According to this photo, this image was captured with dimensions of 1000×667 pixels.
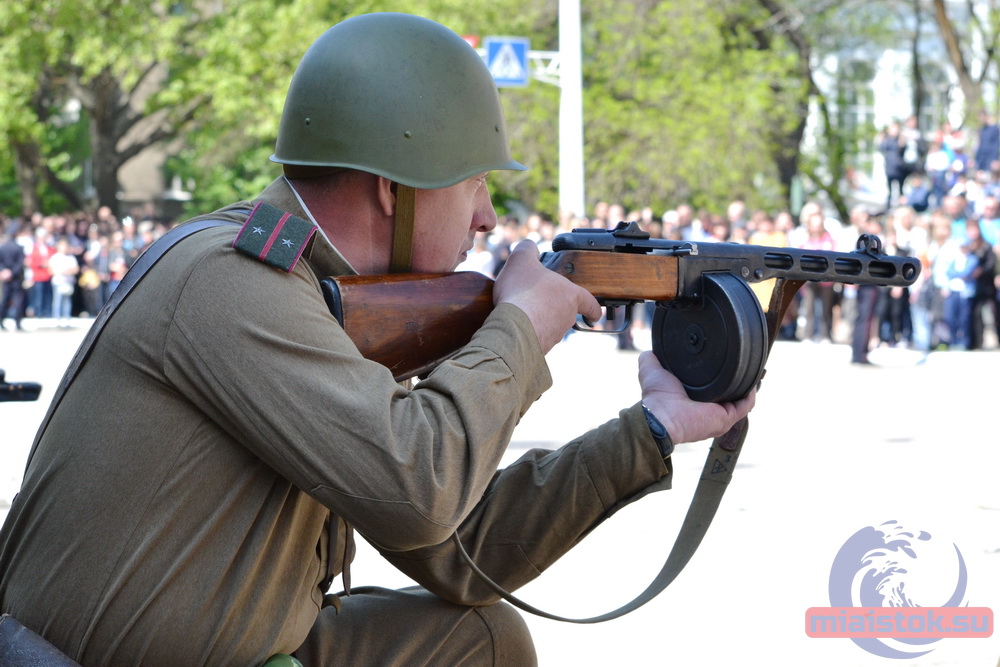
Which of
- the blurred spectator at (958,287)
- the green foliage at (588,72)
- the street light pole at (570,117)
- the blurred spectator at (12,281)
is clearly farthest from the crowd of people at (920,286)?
the green foliage at (588,72)

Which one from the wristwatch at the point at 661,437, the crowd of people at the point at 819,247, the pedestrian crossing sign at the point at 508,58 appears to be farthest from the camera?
the pedestrian crossing sign at the point at 508,58

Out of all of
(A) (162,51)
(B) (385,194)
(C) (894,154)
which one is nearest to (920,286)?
(C) (894,154)

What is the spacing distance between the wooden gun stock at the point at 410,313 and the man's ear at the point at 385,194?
135 millimetres

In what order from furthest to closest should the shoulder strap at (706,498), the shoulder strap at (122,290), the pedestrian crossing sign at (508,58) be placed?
the pedestrian crossing sign at (508,58) < the shoulder strap at (706,498) < the shoulder strap at (122,290)

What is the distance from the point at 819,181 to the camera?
31.9 meters

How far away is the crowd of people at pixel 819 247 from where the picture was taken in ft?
56.9

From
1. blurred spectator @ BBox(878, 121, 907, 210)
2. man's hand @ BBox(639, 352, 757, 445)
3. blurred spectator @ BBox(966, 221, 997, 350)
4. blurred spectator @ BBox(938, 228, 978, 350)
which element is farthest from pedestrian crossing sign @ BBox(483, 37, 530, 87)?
man's hand @ BBox(639, 352, 757, 445)

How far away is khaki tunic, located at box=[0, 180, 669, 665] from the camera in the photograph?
83.0 inches

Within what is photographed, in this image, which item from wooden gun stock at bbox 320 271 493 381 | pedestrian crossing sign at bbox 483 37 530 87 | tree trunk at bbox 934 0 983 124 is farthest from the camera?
tree trunk at bbox 934 0 983 124

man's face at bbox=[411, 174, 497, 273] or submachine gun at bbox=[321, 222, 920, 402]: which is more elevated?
man's face at bbox=[411, 174, 497, 273]

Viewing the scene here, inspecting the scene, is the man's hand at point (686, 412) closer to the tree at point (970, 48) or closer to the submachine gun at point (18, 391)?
the submachine gun at point (18, 391)

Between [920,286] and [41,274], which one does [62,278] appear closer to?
[41,274]

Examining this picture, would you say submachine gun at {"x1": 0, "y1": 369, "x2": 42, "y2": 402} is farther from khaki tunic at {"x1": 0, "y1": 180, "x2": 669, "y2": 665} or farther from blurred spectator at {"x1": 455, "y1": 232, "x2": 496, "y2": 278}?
blurred spectator at {"x1": 455, "y1": 232, "x2": 496, "y2": 278}

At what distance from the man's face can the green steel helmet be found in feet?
0.18
